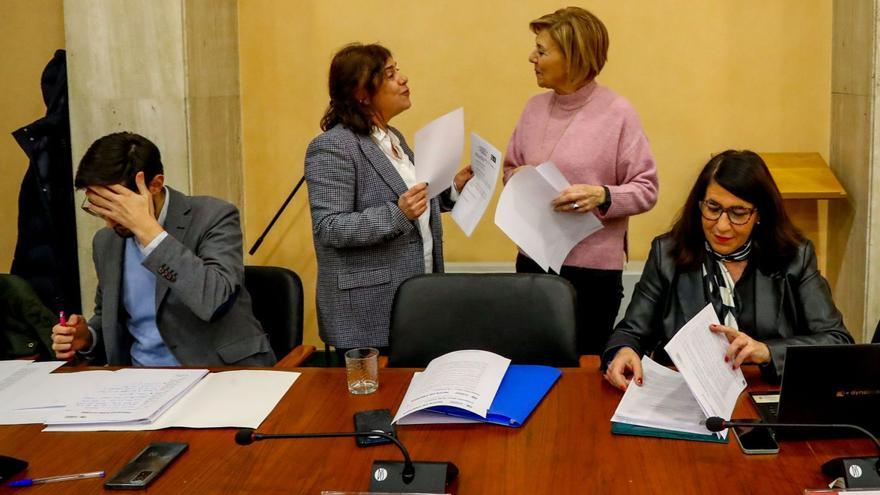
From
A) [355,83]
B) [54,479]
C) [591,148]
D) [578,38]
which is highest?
[578,38]

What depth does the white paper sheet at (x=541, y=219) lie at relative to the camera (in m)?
3.12

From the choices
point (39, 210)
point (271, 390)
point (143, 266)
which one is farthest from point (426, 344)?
point (39, 210)

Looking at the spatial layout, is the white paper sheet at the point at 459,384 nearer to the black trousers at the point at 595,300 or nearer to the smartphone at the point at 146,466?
the smartphone at the point at 146,466

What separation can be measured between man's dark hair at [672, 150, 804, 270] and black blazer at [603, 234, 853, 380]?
0.10 feet

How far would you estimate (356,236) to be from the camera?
3.13 metres

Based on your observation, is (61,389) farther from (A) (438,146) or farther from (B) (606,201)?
(B) (606,201)

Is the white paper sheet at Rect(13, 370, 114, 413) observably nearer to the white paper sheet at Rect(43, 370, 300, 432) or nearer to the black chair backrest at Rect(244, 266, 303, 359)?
the white paper sheet at Rect(43, 370, 300, 432)

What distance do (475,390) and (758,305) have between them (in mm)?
897

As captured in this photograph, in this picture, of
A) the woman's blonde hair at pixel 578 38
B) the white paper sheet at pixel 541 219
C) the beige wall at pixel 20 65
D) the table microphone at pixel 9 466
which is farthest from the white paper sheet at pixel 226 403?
the beige wall at pixel 20 65

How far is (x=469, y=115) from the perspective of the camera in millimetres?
4633

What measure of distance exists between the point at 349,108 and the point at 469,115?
1.47 meters

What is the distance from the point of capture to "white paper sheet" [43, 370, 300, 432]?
7.14ft

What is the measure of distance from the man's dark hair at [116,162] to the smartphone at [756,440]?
5.47ft

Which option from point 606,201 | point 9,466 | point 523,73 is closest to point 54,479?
point 9,466
